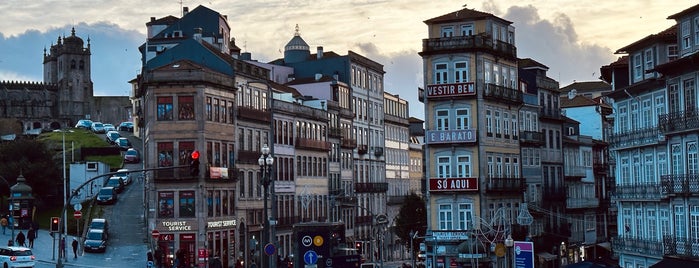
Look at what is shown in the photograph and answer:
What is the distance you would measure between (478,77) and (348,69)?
3972cm

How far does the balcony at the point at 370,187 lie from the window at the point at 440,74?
40131mm

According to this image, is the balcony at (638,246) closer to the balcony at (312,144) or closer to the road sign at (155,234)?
the road sign at (155,234)

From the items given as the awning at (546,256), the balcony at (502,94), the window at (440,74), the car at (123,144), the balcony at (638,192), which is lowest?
the awning at (546,256)

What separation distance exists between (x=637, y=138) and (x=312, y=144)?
48798 millimetres

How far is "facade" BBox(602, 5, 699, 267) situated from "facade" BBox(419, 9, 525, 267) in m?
14.5

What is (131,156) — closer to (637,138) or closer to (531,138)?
(531,138)

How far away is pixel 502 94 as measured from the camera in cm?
8669

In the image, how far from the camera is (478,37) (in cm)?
8506

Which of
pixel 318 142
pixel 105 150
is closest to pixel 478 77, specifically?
pixel 318 142

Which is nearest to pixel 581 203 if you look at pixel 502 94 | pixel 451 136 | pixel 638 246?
pixel 502 94

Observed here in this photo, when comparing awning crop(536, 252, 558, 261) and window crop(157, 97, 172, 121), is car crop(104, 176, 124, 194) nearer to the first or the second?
window crop(157, 97, 172, 121)

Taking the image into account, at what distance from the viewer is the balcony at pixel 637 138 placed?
61.7 meters

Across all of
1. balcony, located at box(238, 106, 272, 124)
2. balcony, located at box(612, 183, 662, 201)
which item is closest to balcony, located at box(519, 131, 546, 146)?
balcony, located at box(238, 106, 272, 124)

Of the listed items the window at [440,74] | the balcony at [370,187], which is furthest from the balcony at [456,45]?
the balcony at [370,187]
